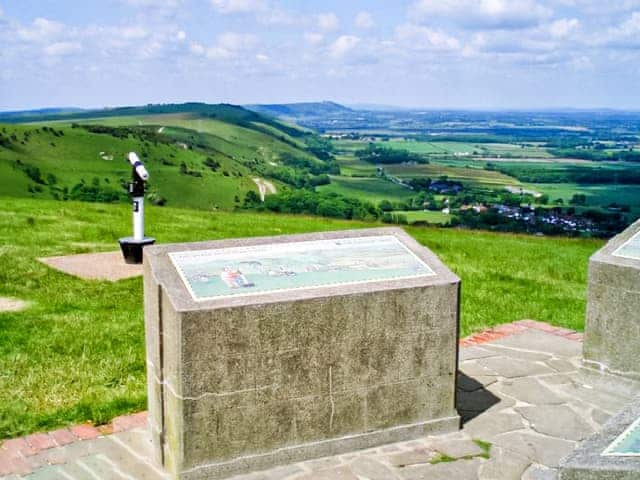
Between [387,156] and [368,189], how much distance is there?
37.5 m

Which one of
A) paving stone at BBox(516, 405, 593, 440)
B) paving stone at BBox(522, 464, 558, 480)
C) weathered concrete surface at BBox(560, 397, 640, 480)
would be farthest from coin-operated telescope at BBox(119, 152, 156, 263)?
weathered concrete surface at BBox(560, 397, 640, 480)

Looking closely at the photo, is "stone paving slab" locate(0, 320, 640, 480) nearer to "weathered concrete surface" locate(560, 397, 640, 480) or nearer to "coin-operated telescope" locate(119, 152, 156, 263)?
"weathered concrete surface" locate(560, 397, 640, 480)

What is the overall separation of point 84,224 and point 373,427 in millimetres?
10998

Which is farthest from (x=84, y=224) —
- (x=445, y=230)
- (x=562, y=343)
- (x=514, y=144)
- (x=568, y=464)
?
(x=514, y=144)

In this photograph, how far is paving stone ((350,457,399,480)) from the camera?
4.54 m

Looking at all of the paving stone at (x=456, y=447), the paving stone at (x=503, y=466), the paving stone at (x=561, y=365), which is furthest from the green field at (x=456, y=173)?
the paving stone at (x=503, y=466)

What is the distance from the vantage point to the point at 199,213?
59.7 ft

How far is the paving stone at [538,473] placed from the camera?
4.49m

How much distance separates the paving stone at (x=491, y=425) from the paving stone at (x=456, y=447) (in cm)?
14

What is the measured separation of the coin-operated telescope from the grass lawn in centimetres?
117

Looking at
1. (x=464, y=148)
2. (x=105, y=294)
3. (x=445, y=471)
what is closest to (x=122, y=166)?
(x=105, y=294)

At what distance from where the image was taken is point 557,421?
5.45 meters

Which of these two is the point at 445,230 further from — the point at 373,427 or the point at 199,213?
the point at 373,427

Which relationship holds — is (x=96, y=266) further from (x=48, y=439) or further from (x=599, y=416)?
(x=599, y=416)
